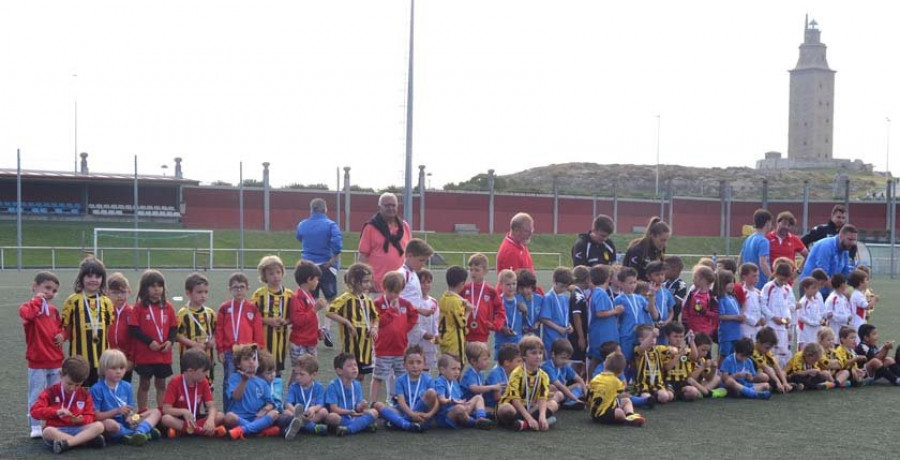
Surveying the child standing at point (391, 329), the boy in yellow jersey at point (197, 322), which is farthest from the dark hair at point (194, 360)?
the child standing at point (391, 329)

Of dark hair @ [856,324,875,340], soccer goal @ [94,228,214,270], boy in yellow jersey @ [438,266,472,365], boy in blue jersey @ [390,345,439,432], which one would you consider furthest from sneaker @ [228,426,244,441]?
soccer goal @ [94,228,214,270]

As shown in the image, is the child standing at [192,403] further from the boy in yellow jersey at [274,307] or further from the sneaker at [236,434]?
the boy in yellow jersey at [274,307]

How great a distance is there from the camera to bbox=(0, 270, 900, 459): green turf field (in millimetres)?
6133

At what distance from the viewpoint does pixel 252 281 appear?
23.2 m

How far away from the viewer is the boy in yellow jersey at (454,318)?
7.97m

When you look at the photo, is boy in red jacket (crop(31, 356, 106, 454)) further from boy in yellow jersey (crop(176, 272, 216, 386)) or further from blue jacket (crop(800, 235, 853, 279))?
blue jacket (crop(800, 235, 853, 279))

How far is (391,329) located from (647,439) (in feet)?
7.37

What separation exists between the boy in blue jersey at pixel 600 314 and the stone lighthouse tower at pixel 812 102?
10299 cm

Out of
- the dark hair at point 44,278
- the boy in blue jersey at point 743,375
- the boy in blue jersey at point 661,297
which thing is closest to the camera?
the dark hair at point 44,278

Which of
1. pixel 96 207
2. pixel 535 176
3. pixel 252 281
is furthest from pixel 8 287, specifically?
pixel 535 176

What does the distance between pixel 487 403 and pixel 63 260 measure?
25468 millimetres

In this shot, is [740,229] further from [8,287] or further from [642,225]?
[8,287]

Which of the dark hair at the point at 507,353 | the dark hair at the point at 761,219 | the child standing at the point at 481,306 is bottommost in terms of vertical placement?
the dark hair at the point at 507,353

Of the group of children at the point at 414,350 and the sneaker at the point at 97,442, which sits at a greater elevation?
the group of children at the point at 414,350
